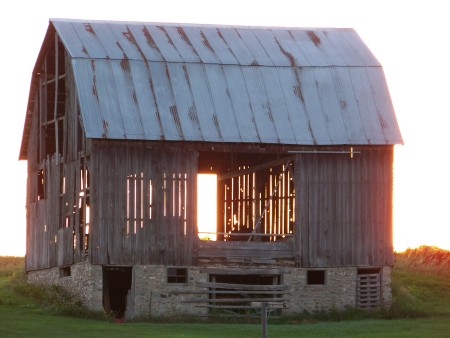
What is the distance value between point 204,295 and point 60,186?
7330mm

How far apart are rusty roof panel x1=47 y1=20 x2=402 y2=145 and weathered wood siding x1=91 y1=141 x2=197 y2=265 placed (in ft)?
2.59

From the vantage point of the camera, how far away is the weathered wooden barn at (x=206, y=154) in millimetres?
58000

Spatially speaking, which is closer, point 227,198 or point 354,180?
point 354,180

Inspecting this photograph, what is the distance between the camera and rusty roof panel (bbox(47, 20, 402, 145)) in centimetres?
5866

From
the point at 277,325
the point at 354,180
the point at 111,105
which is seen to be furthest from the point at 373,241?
the point at 111,105

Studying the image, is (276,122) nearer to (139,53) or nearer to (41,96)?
(139,53)

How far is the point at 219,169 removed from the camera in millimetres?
65875

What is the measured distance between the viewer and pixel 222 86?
6050 cm

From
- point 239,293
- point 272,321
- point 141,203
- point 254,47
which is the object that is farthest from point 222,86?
point 272,321

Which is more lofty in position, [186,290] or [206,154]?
[206,154]

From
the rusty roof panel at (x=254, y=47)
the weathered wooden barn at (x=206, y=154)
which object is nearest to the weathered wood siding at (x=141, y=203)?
the weathered wooden barn at (x=206, y=154)

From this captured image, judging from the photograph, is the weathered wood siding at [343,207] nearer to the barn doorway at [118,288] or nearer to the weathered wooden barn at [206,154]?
the weathered wooden barn at [206,154]

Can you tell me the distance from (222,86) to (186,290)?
7.67 meters

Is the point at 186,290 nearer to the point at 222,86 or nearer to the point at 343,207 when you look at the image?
the point at 343,207
